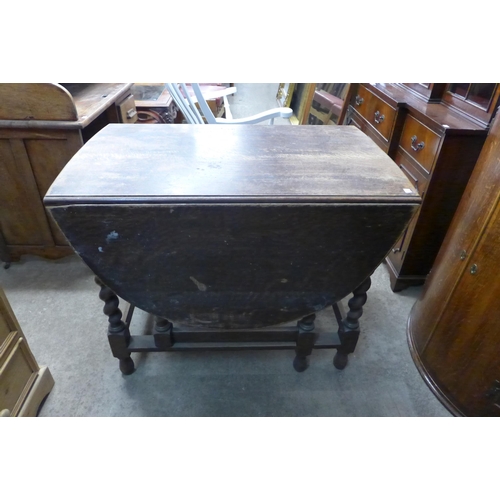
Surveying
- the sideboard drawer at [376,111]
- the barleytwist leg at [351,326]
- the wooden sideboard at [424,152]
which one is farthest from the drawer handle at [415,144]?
the barleytwist leg at [351,326]

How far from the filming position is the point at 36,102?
1.46 metres

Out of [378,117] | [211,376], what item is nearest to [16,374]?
[211,376]

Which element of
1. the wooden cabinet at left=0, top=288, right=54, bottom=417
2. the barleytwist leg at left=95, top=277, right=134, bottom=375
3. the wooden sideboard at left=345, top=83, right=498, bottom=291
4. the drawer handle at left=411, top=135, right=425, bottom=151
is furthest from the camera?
the drawer handle at left=411, top=135, right=425, bottom=151

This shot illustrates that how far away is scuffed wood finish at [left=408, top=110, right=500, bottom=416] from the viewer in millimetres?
1046

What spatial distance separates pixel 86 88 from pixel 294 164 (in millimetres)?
1443

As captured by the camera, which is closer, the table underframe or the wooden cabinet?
the wooden cabinet

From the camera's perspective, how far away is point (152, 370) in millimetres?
1407

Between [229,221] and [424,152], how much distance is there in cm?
99

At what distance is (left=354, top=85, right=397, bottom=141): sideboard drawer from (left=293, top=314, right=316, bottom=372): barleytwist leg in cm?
101

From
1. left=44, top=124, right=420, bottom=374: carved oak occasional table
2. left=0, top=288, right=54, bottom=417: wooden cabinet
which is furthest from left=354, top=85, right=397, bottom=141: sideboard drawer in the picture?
left=0, top=288, right=54, bottom=417: wooden cabinet

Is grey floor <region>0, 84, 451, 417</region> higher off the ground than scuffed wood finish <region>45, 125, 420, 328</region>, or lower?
lower

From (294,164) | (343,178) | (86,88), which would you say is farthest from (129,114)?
(343,178)

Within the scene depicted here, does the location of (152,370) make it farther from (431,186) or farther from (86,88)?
(86,88)

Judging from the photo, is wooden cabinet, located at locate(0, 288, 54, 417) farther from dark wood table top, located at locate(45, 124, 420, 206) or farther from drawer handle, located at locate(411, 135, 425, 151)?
drawer handle, located at locate(411, 135, 425, 151)
